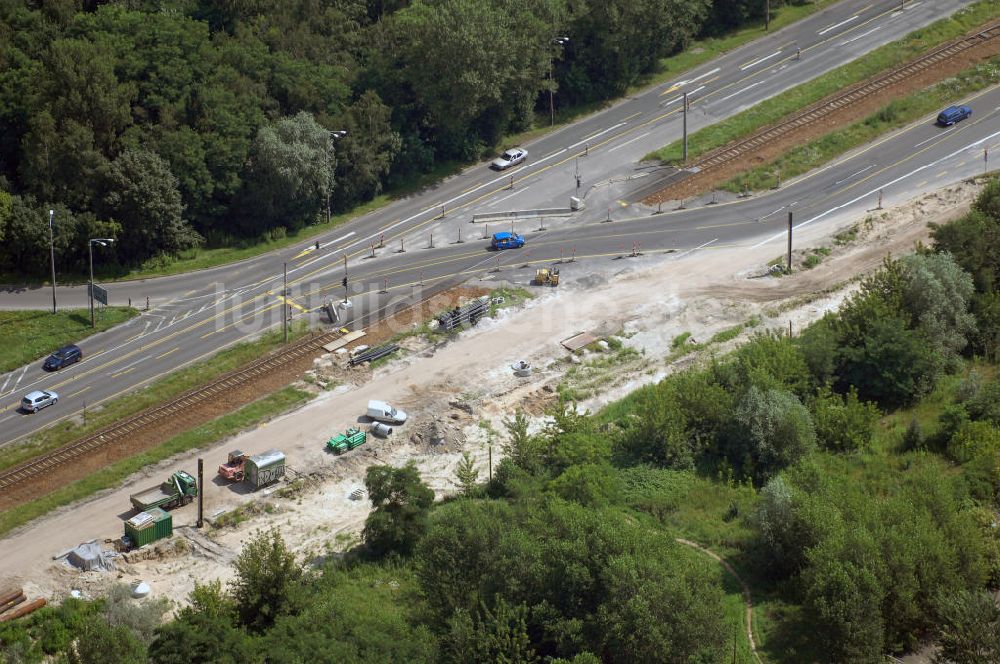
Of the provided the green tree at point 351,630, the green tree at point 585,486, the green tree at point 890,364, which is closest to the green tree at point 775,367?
the green tree at point 890,364

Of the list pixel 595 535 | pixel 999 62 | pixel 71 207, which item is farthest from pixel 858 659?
pixel 999 62

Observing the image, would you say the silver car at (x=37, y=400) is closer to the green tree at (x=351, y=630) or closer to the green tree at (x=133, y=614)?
the green tree at (x=133, y=614)

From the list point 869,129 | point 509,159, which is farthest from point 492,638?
point 869,129

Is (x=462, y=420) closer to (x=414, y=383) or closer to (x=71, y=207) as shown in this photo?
(x=414, y=383)

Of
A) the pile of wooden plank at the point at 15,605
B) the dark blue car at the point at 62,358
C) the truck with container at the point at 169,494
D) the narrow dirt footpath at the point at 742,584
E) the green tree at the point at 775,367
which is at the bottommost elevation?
the narrow dirt footpath at the point at 742,584

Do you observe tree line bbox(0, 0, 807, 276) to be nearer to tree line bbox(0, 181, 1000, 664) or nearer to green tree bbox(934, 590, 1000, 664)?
tree line bbox(0, 181, 1000, 664)

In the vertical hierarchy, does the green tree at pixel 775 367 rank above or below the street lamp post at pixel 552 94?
below

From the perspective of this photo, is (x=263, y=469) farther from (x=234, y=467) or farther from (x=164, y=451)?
(x=164, y=451)
